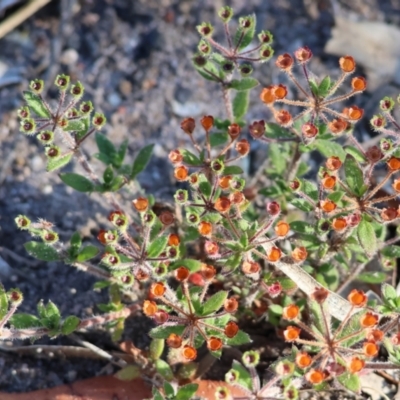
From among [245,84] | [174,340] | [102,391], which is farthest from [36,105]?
[102,391]

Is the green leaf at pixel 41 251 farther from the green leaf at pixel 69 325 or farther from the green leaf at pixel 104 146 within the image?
the green leaf at pixel 104 146

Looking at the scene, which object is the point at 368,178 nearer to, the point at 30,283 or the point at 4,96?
the point at 30,283

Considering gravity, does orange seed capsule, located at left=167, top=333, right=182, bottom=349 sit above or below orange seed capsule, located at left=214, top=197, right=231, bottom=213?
below

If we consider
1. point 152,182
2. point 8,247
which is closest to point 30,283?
point 8,247

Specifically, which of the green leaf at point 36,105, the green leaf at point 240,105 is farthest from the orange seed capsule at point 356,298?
the green leaf at point 36,105

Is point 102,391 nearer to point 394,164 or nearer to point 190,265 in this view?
point 190,265

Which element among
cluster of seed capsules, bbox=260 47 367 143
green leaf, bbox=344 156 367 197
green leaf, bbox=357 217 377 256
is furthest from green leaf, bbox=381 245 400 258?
cluster of seed capsules, bbox=260 47 367 143

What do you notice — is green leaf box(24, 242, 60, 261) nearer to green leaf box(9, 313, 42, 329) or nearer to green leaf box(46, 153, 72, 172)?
green leaf box(9, 313, 42, 329)

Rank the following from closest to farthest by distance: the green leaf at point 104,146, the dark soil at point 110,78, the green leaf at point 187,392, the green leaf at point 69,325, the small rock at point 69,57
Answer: the green leaf at point 187,392
the green leaf at point 69,325
the green leaf at point 104,146
the dark soil at point 110,78
the small rock at point 69,57
